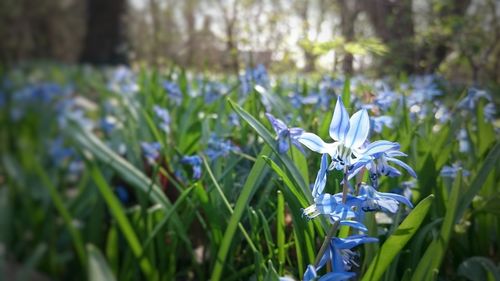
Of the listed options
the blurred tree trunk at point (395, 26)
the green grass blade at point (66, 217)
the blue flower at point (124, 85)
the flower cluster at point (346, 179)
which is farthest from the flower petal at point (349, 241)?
the blurred tree trunk at point (395, 26)

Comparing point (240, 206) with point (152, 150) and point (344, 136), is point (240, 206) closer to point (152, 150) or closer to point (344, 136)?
point (344, 136)

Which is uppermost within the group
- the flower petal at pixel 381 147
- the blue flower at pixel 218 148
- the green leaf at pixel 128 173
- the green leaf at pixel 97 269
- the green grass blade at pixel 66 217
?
the flower petal at pixel 381 147

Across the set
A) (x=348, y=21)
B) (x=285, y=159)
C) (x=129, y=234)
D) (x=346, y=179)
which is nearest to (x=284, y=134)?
(x=285, y=159)

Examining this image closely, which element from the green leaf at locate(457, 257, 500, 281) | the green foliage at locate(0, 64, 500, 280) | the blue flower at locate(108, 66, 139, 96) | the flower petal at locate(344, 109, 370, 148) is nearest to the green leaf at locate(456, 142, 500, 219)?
the green foliage at locate(0, 64, 500, 280)

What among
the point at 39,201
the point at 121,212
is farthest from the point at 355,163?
the point at 39,201

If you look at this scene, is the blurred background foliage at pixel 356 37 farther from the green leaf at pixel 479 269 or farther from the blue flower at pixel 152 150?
the green leaf at pixel 479 269
